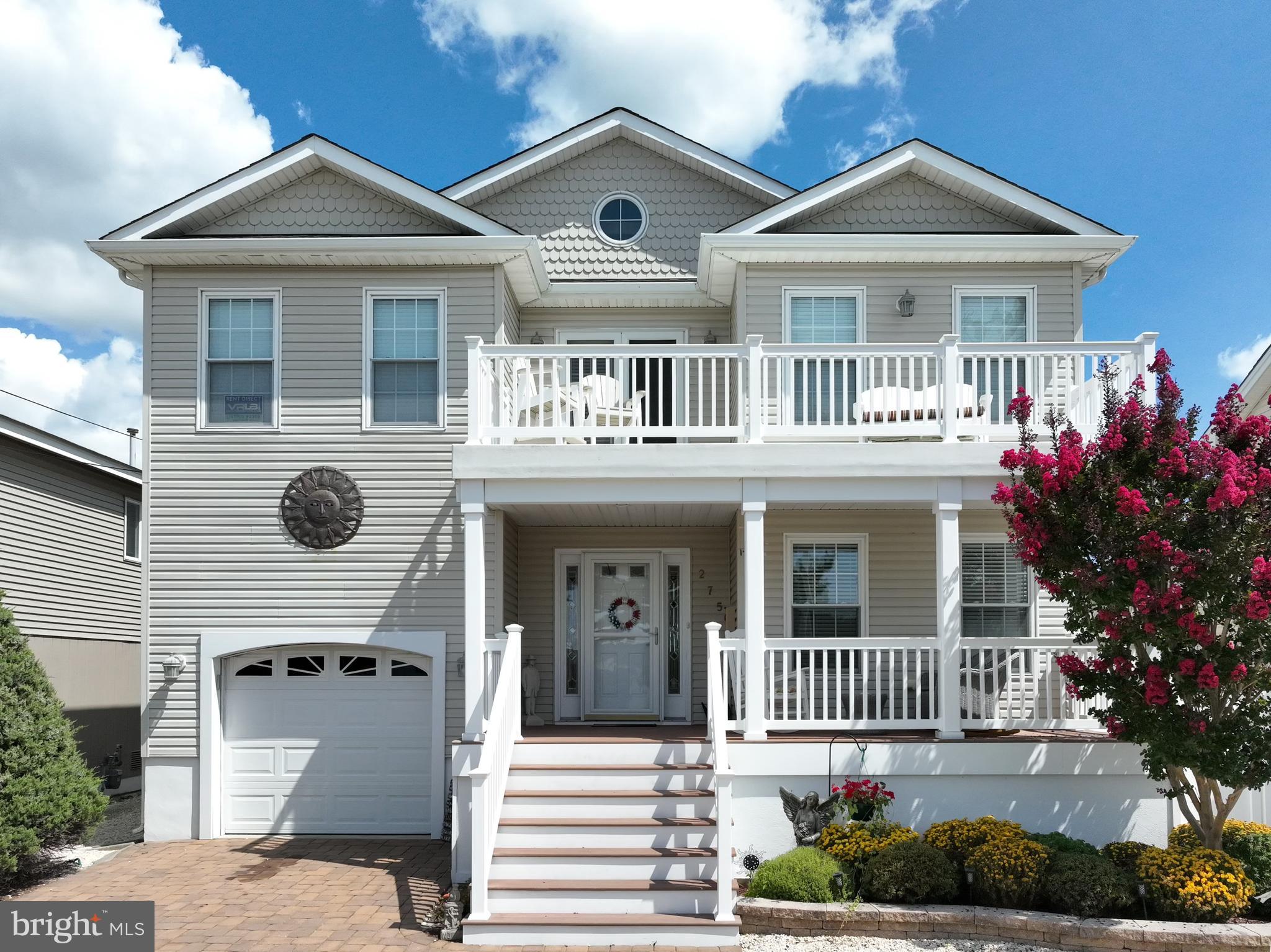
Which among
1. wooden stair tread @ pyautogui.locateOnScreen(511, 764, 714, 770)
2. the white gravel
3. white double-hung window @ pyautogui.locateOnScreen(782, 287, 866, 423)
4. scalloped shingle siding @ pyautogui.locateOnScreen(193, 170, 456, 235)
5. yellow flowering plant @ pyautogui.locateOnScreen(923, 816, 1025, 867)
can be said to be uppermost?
scalloped shingle siding @ pyautogui.locateOnScreen(193, 170, 456, 235)

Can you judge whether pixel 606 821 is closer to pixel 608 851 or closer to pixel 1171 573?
pixel 608 851

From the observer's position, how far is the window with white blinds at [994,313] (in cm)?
1181

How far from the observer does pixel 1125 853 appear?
26.7 ft

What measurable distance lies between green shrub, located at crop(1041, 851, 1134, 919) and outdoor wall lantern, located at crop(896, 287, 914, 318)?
20.4ft

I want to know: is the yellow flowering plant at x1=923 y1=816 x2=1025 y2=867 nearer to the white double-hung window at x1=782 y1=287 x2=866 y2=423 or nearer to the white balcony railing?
the white balcony railing

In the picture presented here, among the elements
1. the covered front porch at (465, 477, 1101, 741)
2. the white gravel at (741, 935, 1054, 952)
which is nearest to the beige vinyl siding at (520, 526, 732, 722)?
the covered front porch at (465, 477, 1101, 741)

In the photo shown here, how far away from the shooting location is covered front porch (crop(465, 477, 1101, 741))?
926 centimetres

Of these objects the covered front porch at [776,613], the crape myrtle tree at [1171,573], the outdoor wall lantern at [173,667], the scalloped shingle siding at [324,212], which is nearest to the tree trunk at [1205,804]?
the crape myrtle tree at [1171,573]

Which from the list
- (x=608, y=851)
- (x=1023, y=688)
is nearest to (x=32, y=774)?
(x=608, y=851)

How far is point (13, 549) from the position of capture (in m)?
13.3

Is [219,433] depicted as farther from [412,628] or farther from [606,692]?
[606,692]

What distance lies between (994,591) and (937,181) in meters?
4.80

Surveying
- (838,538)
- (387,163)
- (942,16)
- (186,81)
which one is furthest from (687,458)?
(186,81)

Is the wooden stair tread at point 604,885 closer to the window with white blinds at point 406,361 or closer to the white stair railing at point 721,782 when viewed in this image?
the white stair railing at point 721,782
